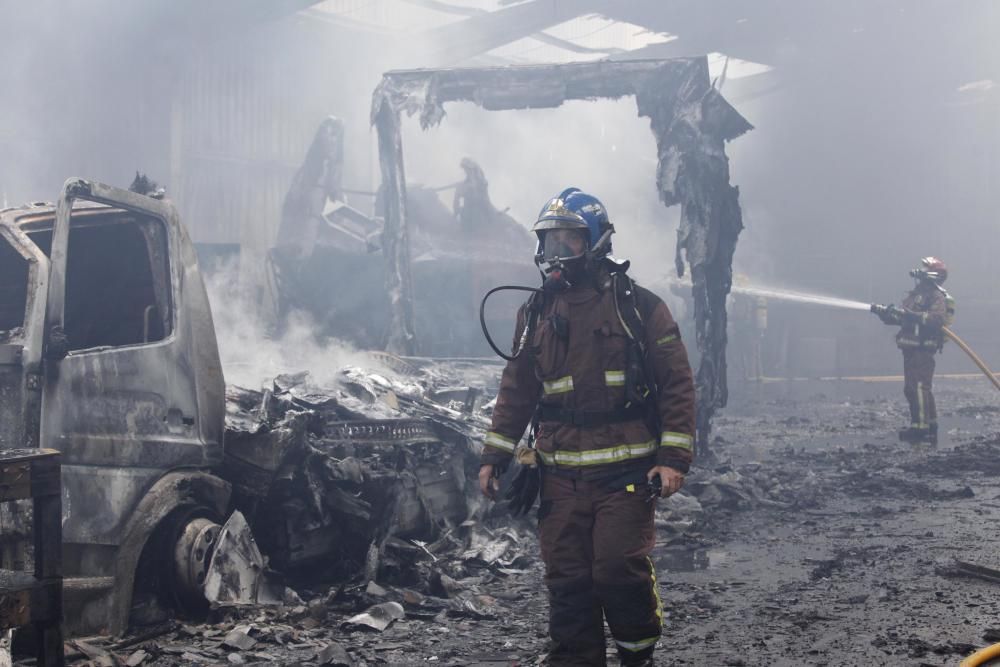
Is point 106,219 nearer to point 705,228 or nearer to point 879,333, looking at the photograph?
point 705,228

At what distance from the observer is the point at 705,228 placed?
390 inches

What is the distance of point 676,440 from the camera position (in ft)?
11.2

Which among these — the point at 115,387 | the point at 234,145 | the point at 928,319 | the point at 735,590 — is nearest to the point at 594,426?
the point at 115,387

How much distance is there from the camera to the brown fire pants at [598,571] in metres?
3.30

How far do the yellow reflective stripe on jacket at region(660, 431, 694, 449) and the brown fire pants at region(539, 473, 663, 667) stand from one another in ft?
0.63

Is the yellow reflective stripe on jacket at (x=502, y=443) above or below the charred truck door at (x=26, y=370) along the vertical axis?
below

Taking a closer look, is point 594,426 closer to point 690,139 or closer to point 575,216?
point 575,216

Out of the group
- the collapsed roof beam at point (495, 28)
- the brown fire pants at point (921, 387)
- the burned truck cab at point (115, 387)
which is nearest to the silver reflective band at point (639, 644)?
the burned truck cab at point (115, 387)

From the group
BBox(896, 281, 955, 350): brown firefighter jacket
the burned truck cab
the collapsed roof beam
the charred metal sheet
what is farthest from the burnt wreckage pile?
the collapsed roof beam

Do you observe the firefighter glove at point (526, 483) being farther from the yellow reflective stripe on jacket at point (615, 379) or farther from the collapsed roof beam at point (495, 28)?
the collapsed roof beam at point (495, 28)

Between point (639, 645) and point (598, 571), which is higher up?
point (598, 571)

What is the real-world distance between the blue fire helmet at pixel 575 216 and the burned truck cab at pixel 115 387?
209 centimetres

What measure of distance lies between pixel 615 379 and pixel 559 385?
0.77ft

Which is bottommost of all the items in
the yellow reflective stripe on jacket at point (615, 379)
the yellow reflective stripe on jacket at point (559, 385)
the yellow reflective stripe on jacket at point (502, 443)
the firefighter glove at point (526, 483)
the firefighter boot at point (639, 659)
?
the firefighter boot at point (639, 659)
